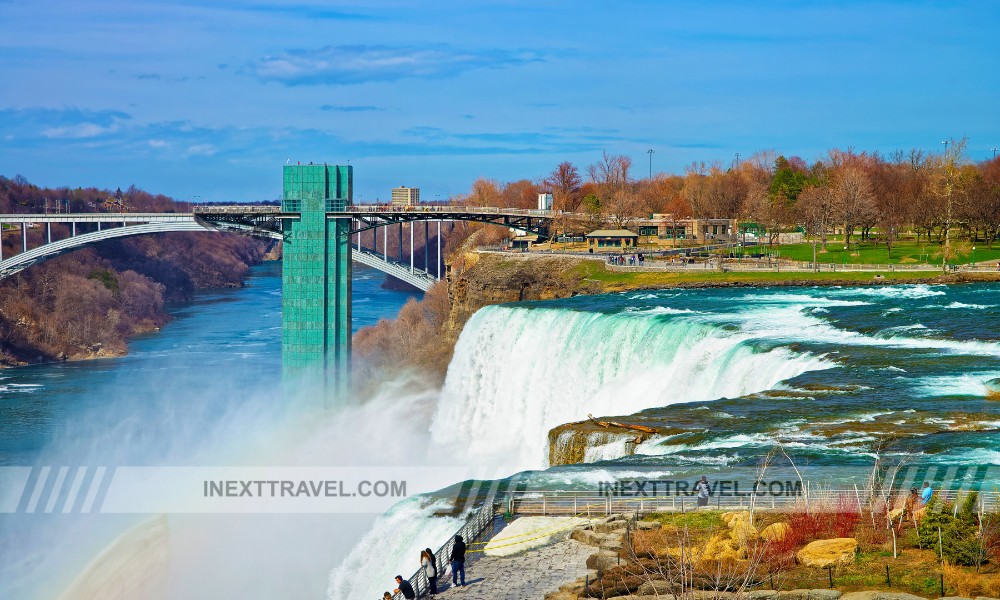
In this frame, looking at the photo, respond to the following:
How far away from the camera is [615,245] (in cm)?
6912

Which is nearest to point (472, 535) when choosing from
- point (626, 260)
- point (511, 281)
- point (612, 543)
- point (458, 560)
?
point (458, 560)

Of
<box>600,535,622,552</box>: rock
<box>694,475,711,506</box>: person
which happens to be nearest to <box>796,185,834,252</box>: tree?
<box>694,475,711,506</box>: person

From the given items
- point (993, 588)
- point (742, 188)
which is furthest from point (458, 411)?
point (742, 188)

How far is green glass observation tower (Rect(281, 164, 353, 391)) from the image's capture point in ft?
184

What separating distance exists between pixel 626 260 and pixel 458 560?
4406cm

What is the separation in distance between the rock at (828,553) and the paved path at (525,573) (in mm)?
2948

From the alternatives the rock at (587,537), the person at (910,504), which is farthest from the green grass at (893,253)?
the rock at (587,537)

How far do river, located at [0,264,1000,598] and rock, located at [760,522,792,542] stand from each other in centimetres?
322

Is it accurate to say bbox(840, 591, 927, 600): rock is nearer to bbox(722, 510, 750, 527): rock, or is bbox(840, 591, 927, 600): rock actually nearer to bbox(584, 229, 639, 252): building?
bbox(722, 510, 750, 527): rock

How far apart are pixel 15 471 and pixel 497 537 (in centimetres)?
3009

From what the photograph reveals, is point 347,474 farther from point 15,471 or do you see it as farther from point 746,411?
point 746,411

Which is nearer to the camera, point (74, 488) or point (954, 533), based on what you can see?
point (954, 533)

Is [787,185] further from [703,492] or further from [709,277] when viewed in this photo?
[703,492]

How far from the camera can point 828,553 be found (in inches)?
640
